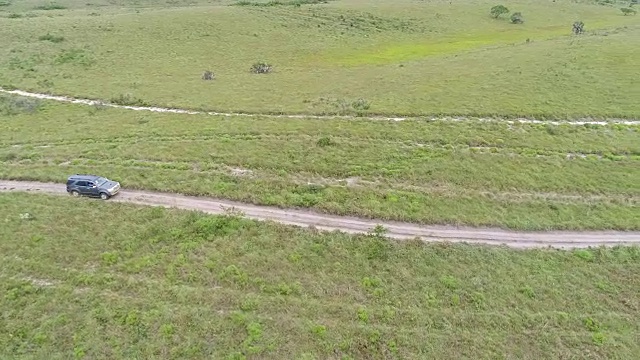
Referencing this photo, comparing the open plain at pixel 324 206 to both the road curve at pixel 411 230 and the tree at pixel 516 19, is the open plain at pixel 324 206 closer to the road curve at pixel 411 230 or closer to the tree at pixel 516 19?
the road curve at pixel 411 230

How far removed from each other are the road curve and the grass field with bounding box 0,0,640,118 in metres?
20.3

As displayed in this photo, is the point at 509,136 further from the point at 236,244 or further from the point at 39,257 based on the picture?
the point at 39,257

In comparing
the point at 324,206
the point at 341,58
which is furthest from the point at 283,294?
the point at 341,58

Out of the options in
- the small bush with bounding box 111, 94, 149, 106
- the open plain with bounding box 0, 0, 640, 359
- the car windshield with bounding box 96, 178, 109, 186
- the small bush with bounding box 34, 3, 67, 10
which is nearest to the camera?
the open plain with bounding box 0, 0, 640, 359

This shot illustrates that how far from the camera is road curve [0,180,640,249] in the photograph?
30953 mm

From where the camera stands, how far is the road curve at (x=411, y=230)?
31.0m

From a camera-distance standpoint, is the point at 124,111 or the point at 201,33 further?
the point at 201,33

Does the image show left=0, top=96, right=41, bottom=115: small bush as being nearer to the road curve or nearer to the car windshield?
the car windshield

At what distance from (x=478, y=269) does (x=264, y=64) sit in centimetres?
5087

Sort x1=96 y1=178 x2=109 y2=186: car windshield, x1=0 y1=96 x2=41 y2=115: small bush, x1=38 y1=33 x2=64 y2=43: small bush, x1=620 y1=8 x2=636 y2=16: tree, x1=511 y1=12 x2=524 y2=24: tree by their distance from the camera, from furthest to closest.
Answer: x1=620 y1=8 x2=636 y2=16: tree, x1=511 y1=12 x2=524 y2=24: tree, x1=38 y1=33 x2=64 y2=43: small bush, x1=0 y1=96 x2=41 y2=115: small bush, x1=96 y1=178 x2=109 y2=186: car windshield

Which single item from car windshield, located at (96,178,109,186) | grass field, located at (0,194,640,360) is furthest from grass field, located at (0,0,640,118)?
grass field, located at (0,194,640,360)

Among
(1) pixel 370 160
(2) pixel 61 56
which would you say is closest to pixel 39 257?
(1) pixel 370 160

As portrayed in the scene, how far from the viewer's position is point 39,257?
28.0 m

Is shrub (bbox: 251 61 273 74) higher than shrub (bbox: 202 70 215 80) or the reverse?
higher
